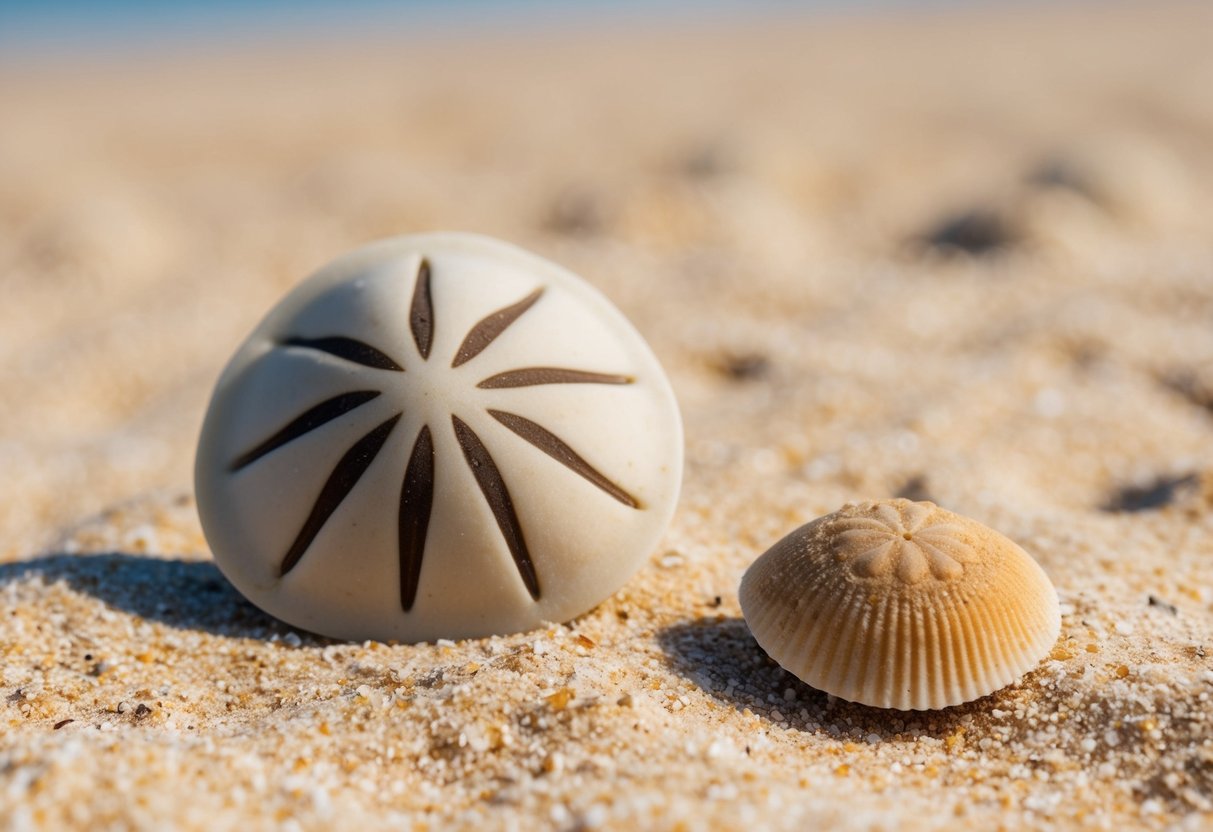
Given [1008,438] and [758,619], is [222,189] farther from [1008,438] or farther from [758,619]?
[758,619]

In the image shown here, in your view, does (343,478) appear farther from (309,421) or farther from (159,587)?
(159,587)

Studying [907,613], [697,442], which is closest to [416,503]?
[907,613]

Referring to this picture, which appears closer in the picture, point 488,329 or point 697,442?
point 488,329

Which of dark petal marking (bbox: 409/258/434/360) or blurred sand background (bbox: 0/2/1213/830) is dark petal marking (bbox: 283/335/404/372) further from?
blurred sand background (bbox: 0/2/1213/830)

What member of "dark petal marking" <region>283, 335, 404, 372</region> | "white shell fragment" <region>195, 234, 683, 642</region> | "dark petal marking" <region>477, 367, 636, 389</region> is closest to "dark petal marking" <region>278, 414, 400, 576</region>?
"white shell fragment" <region>195, 234, 683, 642</region>

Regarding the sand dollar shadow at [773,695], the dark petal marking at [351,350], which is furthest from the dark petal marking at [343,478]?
the sand dollar shadow at [773,695]

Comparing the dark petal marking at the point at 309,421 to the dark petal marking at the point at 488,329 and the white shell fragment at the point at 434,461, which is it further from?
the dark petal marking at the point at 488,329
